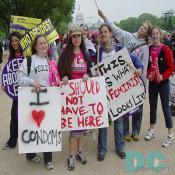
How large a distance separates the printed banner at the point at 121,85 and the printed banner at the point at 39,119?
0.90m

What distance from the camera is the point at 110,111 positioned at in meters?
5.12

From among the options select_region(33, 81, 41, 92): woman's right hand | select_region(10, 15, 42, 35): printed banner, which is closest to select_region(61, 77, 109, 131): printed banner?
select_region(33, 81, 41, 92): woman's right hand

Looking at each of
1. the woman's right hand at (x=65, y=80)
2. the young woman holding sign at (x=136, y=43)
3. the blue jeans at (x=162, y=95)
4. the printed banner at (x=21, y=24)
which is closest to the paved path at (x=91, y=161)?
the young woman holding sign at (x=136, y=43)

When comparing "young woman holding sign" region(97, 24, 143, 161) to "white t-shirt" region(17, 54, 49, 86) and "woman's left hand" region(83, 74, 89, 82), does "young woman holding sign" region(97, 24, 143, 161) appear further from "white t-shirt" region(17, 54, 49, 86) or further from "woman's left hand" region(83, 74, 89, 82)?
"white t-shirt" region(17, 54, 49, 86)

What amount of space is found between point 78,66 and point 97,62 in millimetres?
369

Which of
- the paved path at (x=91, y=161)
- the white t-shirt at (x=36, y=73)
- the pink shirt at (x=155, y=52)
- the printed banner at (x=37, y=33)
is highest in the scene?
the printed banner at (x=37, y=33)

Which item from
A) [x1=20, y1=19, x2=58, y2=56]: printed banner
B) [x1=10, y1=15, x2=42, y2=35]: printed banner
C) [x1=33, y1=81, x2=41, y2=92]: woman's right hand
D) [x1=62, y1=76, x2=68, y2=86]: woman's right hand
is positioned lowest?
[x1=33, y1=81, x2=41, y2=92]: woman's right hand

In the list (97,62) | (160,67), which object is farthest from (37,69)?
(160,67)

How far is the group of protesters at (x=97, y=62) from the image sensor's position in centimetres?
459

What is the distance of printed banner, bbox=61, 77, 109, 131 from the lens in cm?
477

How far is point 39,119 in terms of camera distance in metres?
4.50

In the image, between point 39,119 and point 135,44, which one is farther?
point 135,44

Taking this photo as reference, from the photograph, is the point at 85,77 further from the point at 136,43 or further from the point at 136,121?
the point at 136,121

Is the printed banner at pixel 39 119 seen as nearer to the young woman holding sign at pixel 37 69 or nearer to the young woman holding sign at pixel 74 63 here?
the young woman holding sign at pixel 37 69
